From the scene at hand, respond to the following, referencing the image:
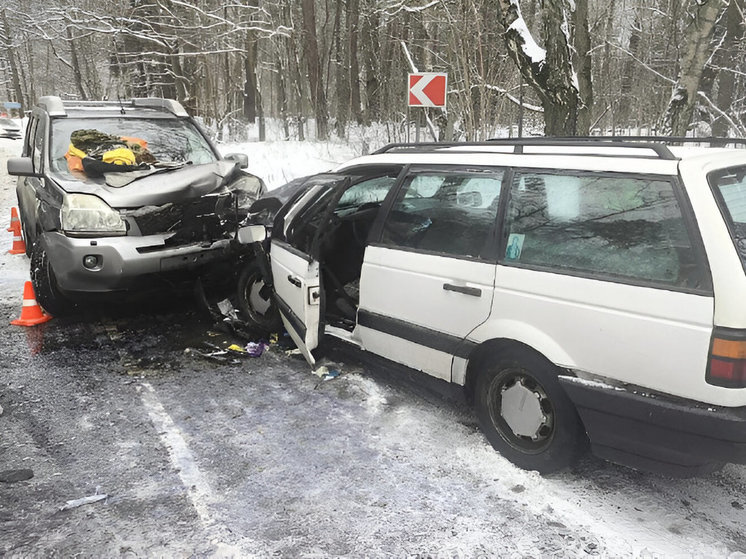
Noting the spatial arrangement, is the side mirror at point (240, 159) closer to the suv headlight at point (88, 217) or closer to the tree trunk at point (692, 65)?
the suv headlight at point (88, 217)

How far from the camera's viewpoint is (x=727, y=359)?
96.0 inches

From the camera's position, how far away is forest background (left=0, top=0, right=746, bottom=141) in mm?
9430

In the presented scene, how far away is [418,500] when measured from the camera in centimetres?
302

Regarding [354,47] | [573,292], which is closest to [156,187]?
[573,292]

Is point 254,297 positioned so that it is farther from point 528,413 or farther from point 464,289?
point 528,413

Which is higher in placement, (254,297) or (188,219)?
(188,219)

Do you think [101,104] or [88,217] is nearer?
[88,217]

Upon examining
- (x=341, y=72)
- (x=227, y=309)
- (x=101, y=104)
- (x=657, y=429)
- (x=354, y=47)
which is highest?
(x=354, y=47)

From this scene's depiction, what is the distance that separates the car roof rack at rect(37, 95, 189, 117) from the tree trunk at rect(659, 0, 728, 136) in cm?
833

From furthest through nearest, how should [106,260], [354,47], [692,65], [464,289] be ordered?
[354,47] → [692,65] → [106,260] → [464,289]

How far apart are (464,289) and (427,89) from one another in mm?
6347

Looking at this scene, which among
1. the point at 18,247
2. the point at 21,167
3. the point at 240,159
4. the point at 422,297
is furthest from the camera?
the point at 18,247

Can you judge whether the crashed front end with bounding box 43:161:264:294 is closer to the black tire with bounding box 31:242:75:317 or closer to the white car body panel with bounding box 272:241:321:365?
the black tire with bounding box 31:242:75:317

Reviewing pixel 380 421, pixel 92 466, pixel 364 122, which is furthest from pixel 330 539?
pixel 364 122
